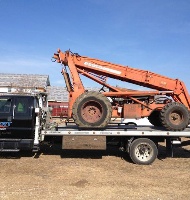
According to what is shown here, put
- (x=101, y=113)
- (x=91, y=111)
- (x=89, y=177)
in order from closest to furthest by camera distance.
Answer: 1. (x=89, y=177)
2. (x=101, y=113)
3. (x=91, y=111)

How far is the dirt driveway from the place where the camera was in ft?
20.7

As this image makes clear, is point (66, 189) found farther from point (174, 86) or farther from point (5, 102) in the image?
point (174, 86)

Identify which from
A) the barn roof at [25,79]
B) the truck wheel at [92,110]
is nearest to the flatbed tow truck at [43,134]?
the truck wheel at [92,110]

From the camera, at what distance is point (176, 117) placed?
34.1 feet

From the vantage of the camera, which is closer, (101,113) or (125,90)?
(101,113)

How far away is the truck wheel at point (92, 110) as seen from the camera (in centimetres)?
1002

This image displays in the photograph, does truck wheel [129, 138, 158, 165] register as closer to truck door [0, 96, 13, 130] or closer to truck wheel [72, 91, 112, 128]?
truck wheel [72, 91, 112, 128]

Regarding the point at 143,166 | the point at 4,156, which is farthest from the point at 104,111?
the point at 4,156

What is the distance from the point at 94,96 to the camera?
10102 mm

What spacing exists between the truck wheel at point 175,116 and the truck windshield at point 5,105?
16.9ft

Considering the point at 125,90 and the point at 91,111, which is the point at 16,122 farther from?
the point at 125,90

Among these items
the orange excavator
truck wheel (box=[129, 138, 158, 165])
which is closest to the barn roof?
the orange excavator

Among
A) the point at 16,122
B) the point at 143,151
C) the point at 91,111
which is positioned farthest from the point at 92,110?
the point at 16,122

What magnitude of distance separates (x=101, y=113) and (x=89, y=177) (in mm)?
2938
